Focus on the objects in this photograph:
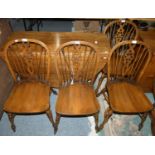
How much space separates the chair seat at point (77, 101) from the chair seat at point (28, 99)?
16cm

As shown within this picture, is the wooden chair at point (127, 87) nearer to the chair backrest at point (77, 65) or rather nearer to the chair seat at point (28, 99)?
the chair backrest at point (77, 65)

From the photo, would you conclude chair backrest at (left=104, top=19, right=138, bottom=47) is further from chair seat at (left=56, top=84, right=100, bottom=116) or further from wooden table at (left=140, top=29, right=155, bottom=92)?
chair seat at (left=56, top=84, right=100, bottom=116)

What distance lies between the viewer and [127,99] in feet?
5.64

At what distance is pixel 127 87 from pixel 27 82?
113 centimetres

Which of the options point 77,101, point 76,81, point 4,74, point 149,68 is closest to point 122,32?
point 149,68

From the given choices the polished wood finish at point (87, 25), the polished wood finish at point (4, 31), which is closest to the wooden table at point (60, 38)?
the polished wood finish at point (4, 31)

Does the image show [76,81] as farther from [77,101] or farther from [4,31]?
[4,31]

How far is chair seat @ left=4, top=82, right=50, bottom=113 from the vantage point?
1.60m

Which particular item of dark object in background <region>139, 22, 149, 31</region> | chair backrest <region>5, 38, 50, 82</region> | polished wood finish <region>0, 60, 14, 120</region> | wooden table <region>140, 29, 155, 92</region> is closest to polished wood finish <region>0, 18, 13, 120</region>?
polished wood finish <region>0, 60, 14, 120</region>

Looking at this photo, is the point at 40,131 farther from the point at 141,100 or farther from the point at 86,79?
the point at 141,100

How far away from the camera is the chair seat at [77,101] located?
1.60m
